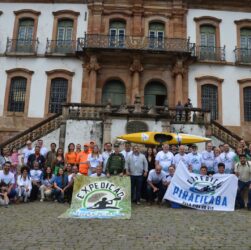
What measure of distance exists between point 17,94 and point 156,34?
990 centimetres

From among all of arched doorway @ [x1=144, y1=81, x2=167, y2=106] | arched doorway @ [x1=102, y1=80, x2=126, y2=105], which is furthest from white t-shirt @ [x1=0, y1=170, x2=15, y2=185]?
arched doorway @ [x1=144, y1=81, x2=167, y2=106]

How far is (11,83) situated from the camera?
2289 centimetres

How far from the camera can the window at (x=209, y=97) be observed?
22.8 meters

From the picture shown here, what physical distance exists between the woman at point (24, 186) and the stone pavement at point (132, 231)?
4.26ft

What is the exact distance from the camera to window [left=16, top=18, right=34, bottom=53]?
76.1 ft

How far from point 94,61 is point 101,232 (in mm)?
15919

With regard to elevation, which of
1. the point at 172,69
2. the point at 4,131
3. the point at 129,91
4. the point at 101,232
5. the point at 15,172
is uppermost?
the point at 172,69

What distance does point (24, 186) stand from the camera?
35.8ft

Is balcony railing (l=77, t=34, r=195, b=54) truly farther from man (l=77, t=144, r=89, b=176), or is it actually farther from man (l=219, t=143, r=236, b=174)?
man (l=219, t=143, r=236, b=174)

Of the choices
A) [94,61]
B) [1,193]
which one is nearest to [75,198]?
[1,193]

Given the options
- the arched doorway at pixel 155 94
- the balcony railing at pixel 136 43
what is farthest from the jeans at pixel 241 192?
the balcony railing at pixel 136 43

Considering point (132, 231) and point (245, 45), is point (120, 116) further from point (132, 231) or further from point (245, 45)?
point (245, 45)

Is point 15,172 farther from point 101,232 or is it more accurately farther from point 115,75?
point 115,75

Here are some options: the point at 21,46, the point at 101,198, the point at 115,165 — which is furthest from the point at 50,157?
the point at 21,46
